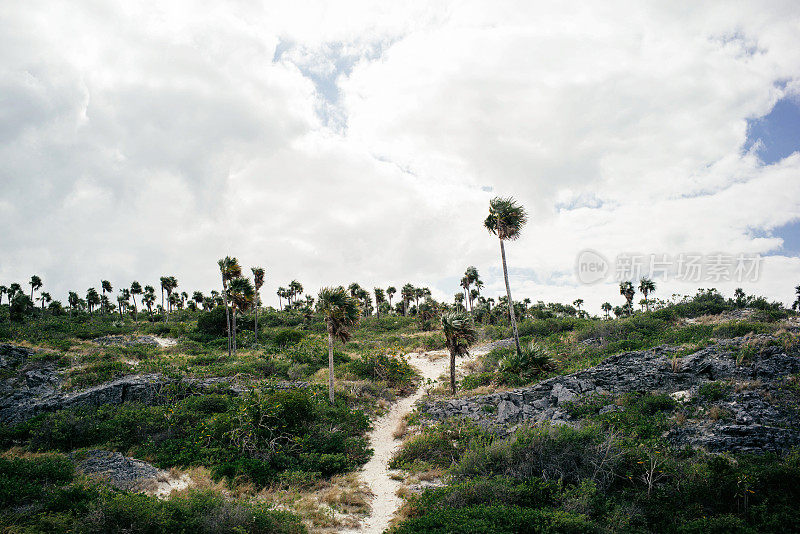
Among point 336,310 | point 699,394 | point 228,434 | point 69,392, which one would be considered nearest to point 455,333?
point 336,310

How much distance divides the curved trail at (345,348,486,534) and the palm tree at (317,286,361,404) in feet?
13.6

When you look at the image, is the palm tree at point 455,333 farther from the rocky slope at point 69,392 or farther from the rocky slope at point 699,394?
the rocky slope at point 69,392

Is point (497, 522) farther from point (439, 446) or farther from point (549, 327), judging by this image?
point (549, 327)

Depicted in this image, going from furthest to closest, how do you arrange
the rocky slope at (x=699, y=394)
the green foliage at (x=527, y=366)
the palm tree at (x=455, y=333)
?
the green foliage at (x=527, y=366), the palm tree at (x=455, y=333), the rocky slope at (x=699, y=394)

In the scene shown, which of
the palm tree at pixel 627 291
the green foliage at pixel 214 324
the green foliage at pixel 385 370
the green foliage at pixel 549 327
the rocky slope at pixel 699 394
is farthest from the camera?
the palm tree at pixel 627 291

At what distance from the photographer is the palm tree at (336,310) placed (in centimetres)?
2448

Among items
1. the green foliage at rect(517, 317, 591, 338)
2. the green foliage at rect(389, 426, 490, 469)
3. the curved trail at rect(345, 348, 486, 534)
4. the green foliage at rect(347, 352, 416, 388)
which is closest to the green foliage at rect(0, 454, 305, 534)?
the curved trail at rect(345, 348, 486, 534)

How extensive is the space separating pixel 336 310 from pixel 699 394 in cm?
2021

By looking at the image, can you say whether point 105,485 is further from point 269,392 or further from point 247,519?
point 269,392

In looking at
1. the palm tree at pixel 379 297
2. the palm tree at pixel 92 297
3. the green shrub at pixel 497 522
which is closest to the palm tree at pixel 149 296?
the palm tree at pixel 92 297

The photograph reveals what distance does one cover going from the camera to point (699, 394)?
17125 millimetres

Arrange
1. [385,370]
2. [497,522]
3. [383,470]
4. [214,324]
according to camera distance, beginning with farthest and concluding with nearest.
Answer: [214,324], [385,370], [383,470], [497,522]

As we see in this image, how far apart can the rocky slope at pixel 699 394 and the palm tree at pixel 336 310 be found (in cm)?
774

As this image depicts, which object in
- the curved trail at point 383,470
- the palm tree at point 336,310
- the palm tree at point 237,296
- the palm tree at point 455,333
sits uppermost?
the palm tree at point 237,296
